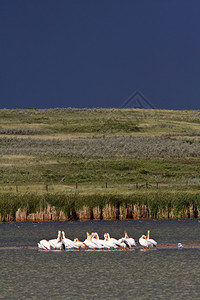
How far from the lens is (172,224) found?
39.1m

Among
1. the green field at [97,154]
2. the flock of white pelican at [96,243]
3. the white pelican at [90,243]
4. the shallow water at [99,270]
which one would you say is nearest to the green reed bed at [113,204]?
the green field at [97,154]

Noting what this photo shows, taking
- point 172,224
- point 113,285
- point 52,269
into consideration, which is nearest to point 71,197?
point 172,224

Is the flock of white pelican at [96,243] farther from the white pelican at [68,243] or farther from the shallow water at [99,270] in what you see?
the shallow water at [99,270]

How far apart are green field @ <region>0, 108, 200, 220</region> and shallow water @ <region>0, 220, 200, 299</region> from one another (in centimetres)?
761

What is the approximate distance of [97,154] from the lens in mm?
88938

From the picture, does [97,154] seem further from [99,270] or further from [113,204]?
[99,270]

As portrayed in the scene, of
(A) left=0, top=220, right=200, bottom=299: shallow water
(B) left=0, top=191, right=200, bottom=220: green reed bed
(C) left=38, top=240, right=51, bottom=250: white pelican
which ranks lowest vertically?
(A) left=0, top=220, right=200, bottom=299: shallow water

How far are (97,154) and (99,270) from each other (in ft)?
204

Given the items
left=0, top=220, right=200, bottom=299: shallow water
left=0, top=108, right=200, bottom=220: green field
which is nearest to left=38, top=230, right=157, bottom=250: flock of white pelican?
left=0, top=220, right=200, bottom=299: shallow water

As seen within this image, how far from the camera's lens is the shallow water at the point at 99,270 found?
2297 cm

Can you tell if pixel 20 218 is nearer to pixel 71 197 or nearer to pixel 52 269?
pixel 71 197

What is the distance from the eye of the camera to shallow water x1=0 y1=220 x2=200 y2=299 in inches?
904

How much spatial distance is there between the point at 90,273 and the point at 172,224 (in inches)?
531

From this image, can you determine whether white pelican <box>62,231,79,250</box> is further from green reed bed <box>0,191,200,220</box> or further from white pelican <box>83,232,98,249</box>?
green reed bed <box>0,191,200,220</box>
